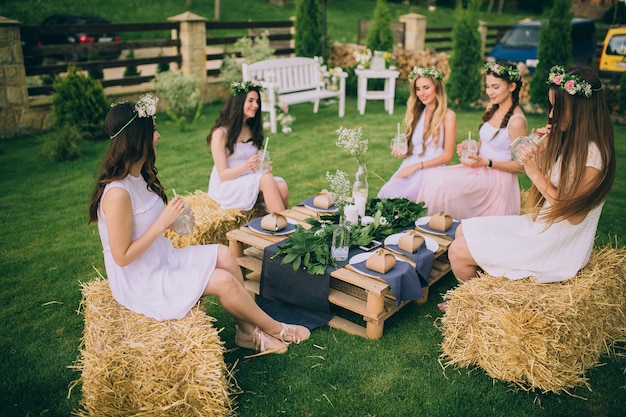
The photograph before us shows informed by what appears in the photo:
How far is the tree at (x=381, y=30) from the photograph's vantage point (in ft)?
41.9

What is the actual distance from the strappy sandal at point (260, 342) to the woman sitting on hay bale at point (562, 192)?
1.47m

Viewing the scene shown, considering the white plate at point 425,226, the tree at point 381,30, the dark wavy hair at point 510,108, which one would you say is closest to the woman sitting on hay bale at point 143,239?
the white plate at point 425,226

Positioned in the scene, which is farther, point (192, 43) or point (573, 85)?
point (192, 43)

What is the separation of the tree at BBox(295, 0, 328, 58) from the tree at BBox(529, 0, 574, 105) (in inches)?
194

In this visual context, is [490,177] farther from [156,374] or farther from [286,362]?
[156,374]

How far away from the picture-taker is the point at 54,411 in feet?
9.93

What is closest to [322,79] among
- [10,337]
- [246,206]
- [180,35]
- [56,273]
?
[180,35]

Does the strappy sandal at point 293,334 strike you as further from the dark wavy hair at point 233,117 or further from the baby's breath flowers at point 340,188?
the dark wavy hair at point 233,117

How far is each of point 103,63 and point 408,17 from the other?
9.02 meters

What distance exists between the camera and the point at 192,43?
36.3ft

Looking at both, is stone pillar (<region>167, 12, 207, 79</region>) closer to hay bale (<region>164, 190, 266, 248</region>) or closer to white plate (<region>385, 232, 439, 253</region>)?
hay bale (<region>164, 190, 266, 248</region>)

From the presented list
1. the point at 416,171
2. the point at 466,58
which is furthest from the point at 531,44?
the point at 416,171

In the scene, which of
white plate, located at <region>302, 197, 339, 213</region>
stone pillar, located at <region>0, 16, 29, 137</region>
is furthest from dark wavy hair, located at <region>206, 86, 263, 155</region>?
stone pillar, located at <region>0, 16, 29, 137</region>

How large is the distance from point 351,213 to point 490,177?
5.07 feet
